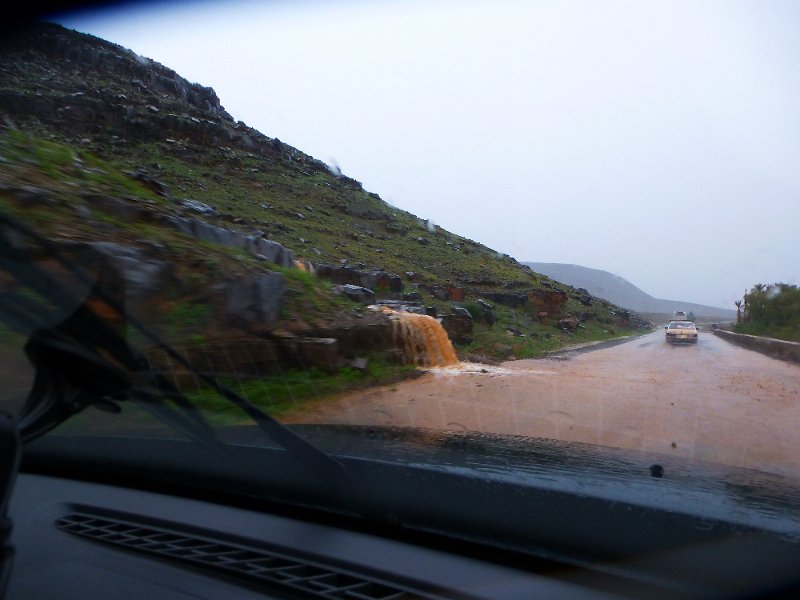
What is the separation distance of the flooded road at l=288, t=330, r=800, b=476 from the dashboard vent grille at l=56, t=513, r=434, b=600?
4.08 m

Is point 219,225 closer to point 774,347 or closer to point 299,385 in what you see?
point 299,385

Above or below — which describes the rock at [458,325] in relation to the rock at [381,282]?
below

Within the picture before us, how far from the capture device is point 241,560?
3.05 meters

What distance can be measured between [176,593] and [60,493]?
4.69 feet

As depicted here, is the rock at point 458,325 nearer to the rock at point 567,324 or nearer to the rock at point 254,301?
the rock at point 254,301

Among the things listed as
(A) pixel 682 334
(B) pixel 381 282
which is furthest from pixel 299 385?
(A) pixel 682 334

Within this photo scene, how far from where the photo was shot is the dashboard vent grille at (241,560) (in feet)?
9.15

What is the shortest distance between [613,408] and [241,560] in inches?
319

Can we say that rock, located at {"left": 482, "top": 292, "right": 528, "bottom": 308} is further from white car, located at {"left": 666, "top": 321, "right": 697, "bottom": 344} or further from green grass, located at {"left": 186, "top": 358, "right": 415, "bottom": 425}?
green grass, located at {"left": 186, "top": 358, "right": 415, "bottom": 425}

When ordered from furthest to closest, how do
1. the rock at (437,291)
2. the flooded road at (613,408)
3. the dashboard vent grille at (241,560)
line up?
the rock at (437,291) < the flooded road at (613,408) < the dashboard vent grille at (241,560)

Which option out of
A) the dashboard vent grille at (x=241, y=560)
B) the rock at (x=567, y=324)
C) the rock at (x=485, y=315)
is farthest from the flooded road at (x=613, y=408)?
the rock at (x=567, y=324)

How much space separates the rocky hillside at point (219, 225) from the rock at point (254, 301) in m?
0.02

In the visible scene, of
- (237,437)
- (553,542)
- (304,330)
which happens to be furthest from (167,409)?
(304,330)

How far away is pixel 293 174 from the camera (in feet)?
120
